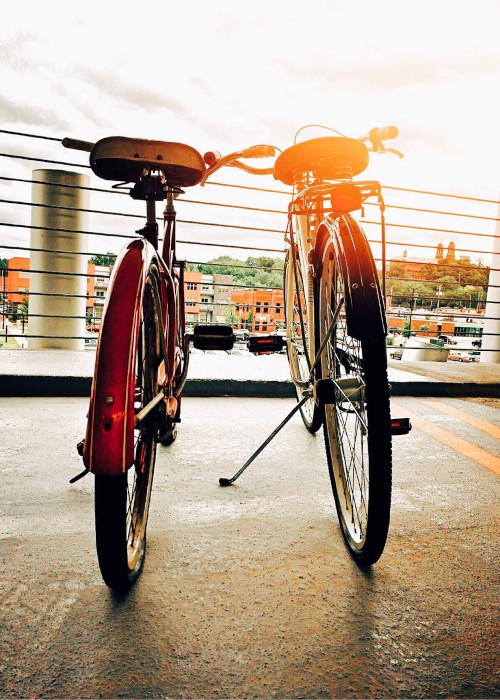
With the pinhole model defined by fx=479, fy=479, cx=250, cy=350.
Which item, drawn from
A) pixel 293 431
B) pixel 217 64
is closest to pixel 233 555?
pixel 293 431

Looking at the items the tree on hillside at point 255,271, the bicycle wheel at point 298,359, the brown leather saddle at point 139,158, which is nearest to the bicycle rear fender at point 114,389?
the brown leather saddle at point 139,158

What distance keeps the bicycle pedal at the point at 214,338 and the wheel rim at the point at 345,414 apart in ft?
1.24

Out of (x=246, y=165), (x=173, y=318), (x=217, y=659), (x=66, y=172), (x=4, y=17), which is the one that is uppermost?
(x=4, y=17)

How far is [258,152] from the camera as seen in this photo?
1.77 meters

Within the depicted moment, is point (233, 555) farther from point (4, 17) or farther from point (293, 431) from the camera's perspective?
point (4, 17)

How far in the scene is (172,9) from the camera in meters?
3.54

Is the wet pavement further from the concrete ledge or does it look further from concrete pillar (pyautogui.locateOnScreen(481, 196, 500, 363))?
concrete pillar (pyautogui.locateOnScreen(481, 196, 500, 363))

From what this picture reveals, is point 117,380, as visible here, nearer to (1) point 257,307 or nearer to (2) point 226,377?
(2) point 226,377

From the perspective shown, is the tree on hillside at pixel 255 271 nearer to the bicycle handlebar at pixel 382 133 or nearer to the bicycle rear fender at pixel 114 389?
the bicycle handlebar at pixel 382 133

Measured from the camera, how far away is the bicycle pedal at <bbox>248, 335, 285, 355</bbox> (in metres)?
2.06

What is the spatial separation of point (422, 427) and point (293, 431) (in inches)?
27.8

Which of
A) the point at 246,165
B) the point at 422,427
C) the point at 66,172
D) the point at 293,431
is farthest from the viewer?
the point at 66,172

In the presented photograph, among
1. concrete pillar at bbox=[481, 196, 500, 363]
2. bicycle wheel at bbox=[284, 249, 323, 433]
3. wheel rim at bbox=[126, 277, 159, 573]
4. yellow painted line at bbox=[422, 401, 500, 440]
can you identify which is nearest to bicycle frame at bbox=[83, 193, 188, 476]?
wheel rim at bbox=[126, 277, 159, 573]

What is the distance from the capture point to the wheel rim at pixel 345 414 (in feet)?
4.05
